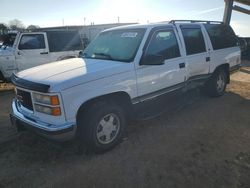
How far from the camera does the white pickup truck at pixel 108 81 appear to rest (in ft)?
10.9

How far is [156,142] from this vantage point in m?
4.29

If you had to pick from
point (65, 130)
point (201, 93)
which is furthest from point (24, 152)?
point (201, 93)

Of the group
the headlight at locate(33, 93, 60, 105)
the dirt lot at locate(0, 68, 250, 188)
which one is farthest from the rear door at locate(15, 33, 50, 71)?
the headlight at locate(33, 93, 60, 105)

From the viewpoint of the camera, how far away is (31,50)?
8.67 meters

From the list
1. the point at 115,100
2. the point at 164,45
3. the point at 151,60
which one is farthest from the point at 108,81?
the point at 164,45

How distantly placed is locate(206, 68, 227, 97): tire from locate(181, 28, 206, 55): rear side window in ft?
3.44

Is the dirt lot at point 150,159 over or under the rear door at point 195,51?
under

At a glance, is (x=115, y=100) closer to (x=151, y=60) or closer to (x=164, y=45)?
(x=151, y=60)

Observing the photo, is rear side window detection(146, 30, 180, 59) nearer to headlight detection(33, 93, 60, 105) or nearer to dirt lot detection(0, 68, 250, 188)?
dirt lot detection(0, 68, 250, 188)

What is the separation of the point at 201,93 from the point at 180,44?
252cm

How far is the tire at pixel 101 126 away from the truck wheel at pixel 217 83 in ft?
11.2

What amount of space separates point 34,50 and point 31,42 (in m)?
0.30

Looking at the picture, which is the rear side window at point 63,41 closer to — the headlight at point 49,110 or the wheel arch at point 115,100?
the wheel arch at point 115,100

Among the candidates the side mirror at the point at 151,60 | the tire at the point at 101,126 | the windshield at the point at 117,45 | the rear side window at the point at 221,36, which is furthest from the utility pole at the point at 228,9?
the tire at the point at 101,126
